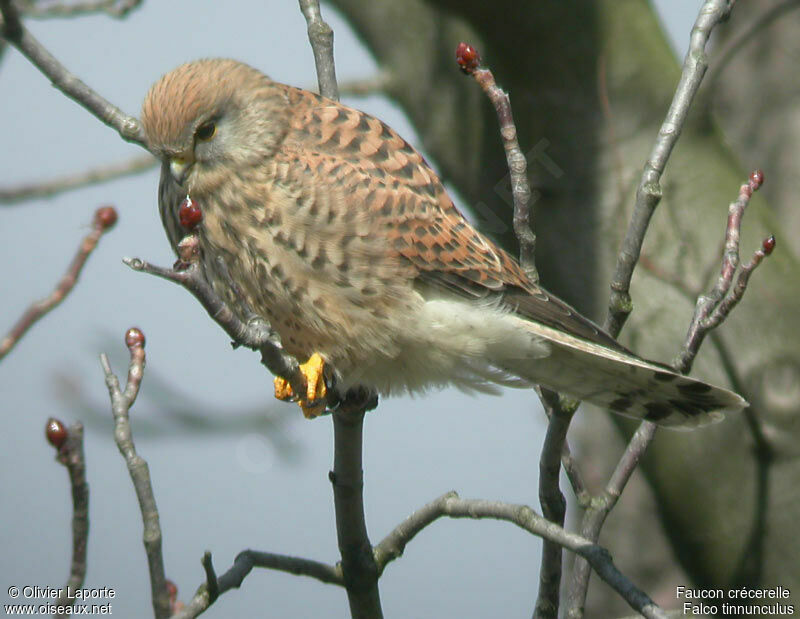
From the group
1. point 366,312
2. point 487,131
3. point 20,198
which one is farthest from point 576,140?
point 20,198

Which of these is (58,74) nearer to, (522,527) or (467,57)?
(467,57)

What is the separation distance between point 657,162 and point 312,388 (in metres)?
0.89

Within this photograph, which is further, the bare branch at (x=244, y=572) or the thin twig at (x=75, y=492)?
the bare branch at (x=244, y=572)

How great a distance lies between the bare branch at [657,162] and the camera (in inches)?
71.8

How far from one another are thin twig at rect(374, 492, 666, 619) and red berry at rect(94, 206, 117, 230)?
2.65ft

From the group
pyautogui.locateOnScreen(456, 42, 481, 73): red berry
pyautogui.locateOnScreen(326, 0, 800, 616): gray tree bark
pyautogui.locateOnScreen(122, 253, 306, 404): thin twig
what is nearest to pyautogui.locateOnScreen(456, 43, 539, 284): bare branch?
pyautogui.locateOnScreen(456, 42, 481, 73): red berry

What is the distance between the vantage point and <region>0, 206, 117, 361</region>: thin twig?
171cm

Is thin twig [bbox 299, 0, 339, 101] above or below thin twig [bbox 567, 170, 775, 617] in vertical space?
above

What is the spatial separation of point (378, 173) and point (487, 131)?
1.04 metres

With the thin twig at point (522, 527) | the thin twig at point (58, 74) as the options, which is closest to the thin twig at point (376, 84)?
the thin twig at point (58, 74)

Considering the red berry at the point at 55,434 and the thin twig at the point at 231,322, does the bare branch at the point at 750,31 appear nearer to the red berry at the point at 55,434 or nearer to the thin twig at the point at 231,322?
the thin twig at the point at 231,322

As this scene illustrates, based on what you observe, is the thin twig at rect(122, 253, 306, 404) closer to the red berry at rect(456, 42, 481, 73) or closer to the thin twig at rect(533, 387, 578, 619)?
the thin twig at rect(533, 387, 578, 619)

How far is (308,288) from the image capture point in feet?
7.47

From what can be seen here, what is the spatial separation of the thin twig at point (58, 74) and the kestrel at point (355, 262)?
0.56 ft
